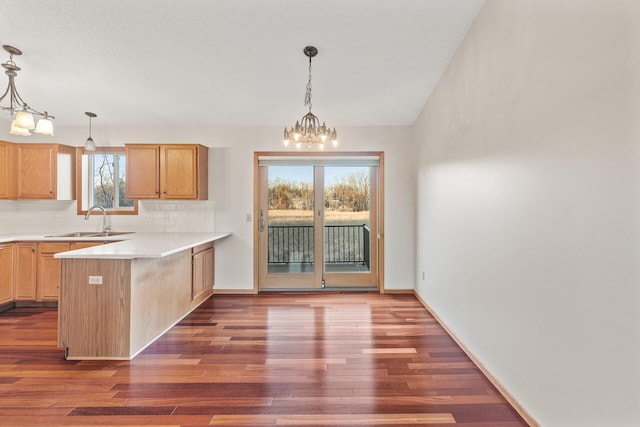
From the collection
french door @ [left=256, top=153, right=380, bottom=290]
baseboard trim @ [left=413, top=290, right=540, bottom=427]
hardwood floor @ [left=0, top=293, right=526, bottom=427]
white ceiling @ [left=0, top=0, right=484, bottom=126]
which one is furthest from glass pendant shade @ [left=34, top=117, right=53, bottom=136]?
baseboard trim @ [left=413, top=290, right=540, bottom=427]

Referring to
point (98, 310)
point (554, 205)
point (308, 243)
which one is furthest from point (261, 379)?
point (308, 243)

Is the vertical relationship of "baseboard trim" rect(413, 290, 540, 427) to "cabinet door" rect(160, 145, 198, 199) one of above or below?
below

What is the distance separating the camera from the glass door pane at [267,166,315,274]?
4809mm

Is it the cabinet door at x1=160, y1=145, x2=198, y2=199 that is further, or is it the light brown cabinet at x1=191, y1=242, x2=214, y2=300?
the cabinet door at x1=160, y1=145, x2=198, y2=199

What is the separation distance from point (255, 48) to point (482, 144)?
221 cm

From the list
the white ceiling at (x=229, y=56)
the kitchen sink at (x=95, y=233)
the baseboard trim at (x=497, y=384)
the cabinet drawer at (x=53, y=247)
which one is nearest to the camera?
the baseboard trim at (x=497, y=384)

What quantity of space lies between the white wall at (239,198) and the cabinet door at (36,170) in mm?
422

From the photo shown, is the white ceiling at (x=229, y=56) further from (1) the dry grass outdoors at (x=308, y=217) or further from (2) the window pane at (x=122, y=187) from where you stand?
(1) the dry grass outdoors at (x=308, y=217)

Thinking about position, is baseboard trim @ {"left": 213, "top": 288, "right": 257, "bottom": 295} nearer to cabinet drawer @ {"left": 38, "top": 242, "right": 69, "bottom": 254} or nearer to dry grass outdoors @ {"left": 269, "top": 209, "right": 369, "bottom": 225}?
dry grass outdoors @ {"left": 269, "top": 209, "right": 369, "bottom": 225}

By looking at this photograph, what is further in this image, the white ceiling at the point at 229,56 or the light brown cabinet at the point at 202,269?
the light brown cabinet at the point at 202,269

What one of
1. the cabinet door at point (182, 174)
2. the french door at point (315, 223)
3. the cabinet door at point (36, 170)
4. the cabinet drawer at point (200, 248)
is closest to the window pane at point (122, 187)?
the cabinet door at point (36, 170)

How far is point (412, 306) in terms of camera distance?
400cm

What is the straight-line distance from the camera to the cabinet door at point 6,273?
3.78 meters

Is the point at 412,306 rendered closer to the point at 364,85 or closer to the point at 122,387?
the point at 364,85
